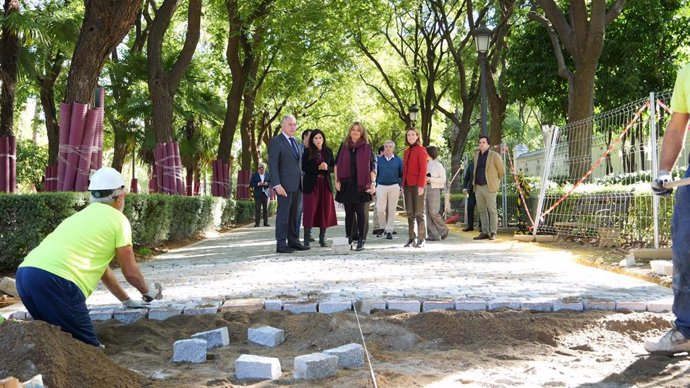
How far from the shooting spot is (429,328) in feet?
18.1

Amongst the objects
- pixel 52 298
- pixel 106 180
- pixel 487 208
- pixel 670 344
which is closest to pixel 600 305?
pixel 670 344

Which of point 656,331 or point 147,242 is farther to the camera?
point 147,242

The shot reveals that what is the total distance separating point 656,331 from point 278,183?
7.45 m

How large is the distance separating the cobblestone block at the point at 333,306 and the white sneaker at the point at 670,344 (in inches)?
96.6

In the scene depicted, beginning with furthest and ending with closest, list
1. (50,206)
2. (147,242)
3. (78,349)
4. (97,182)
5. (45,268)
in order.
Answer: (147,242) < (50,206) < (97,182) < (45,268) < (78,349)

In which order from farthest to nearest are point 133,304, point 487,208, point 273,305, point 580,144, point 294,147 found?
point 487,208 → point 580,144 → point 294,147 → point 273,305 → point 133,304

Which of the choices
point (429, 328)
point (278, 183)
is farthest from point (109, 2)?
point (429, 328)

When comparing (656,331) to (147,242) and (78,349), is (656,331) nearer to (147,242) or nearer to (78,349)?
(78,349)

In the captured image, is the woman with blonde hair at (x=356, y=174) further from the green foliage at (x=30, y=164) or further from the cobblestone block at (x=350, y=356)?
the green foliage at (x=30, y=164)

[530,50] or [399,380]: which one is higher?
[530,50]

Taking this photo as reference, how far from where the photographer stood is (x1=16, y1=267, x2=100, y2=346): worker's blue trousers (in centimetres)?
465

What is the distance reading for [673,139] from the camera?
192 inches

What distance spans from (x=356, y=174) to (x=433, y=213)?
10.3 ft

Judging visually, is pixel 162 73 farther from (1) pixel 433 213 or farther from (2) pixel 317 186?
(1) pixel 433 213
